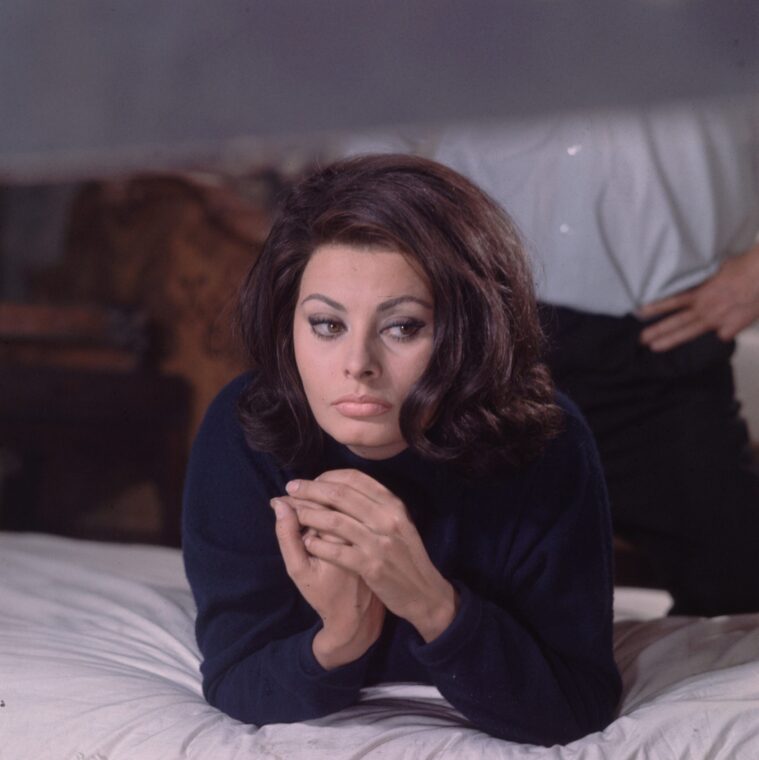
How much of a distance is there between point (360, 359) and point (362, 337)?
14 millimetres

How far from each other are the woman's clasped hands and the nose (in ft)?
0.21

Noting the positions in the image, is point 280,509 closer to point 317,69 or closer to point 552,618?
point 552,618

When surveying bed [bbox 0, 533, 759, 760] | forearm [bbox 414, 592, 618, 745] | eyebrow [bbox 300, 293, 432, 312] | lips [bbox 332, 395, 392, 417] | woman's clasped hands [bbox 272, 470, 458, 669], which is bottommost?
bed [bbox 0, 533, 759, 760]

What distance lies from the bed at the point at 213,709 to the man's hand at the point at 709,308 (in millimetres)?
276

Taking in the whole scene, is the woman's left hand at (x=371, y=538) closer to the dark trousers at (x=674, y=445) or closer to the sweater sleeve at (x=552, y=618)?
the sweater sleeve at (x=552, y=618)

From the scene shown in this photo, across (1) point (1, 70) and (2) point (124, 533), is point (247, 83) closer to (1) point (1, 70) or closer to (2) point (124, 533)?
(1) point (1, 70)

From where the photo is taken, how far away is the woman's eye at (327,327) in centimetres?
64

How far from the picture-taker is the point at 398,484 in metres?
0.73

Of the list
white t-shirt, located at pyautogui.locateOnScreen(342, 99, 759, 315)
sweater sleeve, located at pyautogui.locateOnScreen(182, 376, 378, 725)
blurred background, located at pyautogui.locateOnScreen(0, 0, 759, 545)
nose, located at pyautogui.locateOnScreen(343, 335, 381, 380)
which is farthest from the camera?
white t-shirt, located at pyautogui.locateOnScreen(342, 99, 759, 315)

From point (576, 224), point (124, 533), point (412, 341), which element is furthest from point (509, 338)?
point (124, 533)

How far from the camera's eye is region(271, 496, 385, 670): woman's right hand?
643mm

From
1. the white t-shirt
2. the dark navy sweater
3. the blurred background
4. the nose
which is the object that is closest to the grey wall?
the blurred background

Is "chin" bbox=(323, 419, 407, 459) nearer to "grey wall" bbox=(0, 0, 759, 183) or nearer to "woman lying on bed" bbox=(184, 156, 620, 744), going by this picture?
"woman lying on bed" bbox=(184, 156, 620, 744)

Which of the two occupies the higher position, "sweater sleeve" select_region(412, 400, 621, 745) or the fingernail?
the fingernail
